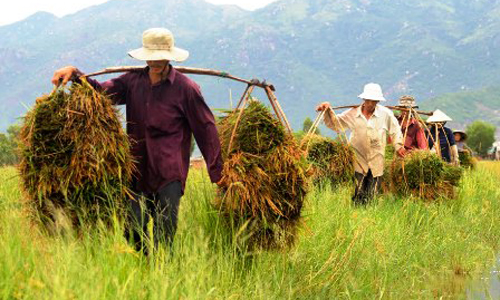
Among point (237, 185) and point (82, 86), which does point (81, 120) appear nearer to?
point (82, 86)

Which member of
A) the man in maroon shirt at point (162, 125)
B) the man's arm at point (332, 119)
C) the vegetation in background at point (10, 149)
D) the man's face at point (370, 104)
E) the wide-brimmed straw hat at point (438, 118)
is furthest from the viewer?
the wide-brimmed straw hat at point (438, 118)

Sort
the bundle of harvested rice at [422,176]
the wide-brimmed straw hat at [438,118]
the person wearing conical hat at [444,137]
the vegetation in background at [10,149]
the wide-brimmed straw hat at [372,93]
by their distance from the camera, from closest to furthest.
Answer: the vegetation in background at [10,149]
the wide-brimmed straw hat at [372,93]
the bundle of harvested rice at [422,176]
the person wearing conical hat at [444,137]
the wide-brimmed straw hat at [438,118]

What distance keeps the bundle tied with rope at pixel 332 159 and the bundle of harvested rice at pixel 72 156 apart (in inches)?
168

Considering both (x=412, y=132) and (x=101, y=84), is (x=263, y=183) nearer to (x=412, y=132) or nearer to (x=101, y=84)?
(x=101, y=84)

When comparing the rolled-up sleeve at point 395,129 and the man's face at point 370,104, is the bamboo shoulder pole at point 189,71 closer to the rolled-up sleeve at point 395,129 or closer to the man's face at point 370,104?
the man's face at point 370,104

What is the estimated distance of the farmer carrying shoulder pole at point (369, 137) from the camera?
8211mm

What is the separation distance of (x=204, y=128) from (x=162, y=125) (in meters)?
0.29

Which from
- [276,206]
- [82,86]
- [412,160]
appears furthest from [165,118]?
[412,160]

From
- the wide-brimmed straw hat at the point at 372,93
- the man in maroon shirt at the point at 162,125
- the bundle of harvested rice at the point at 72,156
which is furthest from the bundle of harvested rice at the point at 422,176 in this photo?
the bundle of harvested rice at the point at 72,156

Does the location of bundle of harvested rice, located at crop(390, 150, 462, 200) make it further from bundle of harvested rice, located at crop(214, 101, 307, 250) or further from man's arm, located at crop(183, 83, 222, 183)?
man's arm, located at crop(183, 83, 222, 183)

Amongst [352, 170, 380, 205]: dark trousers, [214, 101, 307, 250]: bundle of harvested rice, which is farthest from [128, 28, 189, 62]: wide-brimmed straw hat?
[352, 170, 380, 205]: dark trousers

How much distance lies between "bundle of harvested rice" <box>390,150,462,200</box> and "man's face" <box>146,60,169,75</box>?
186 inches

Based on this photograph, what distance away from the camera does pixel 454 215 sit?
905 centimetres

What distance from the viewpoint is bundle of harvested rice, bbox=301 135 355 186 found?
27.1 feet
